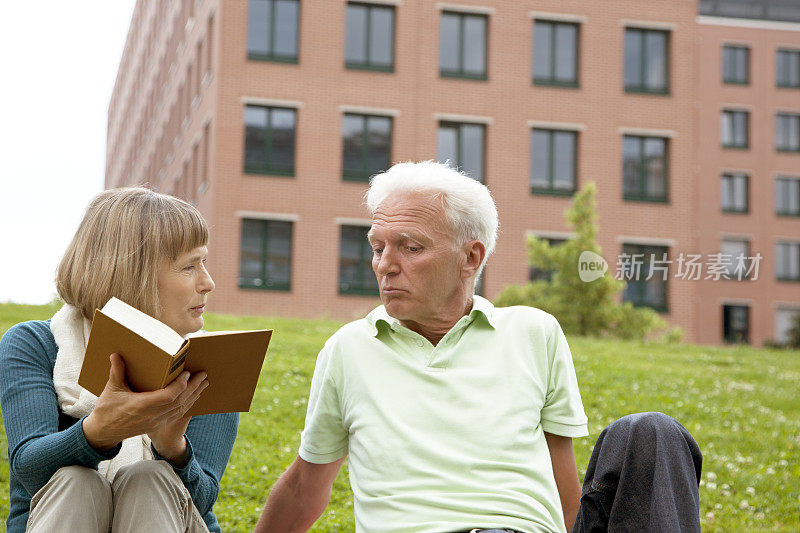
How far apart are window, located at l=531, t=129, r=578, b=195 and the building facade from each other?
0.04 m

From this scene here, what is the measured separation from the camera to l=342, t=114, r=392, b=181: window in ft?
83.2

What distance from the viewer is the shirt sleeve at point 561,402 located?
127 inches

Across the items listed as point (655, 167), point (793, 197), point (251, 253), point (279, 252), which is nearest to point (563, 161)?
point (655, 167)

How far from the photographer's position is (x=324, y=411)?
324 cm

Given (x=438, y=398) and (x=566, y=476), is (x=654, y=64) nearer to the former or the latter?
(x=566, y=476)

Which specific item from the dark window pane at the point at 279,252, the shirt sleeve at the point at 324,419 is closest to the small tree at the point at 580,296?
the dark window pane at the point at 279,252

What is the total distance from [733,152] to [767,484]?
3985cm

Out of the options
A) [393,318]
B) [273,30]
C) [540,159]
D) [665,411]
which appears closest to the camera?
[393,318]

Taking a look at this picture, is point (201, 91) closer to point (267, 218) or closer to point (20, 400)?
point (267, 218)

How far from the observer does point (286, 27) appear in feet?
82.3

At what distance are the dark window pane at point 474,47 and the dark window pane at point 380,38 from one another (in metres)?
2.11

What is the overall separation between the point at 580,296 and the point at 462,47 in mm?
10479

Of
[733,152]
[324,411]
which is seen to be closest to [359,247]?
[324,411]

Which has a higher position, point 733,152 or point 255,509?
point 733,152
